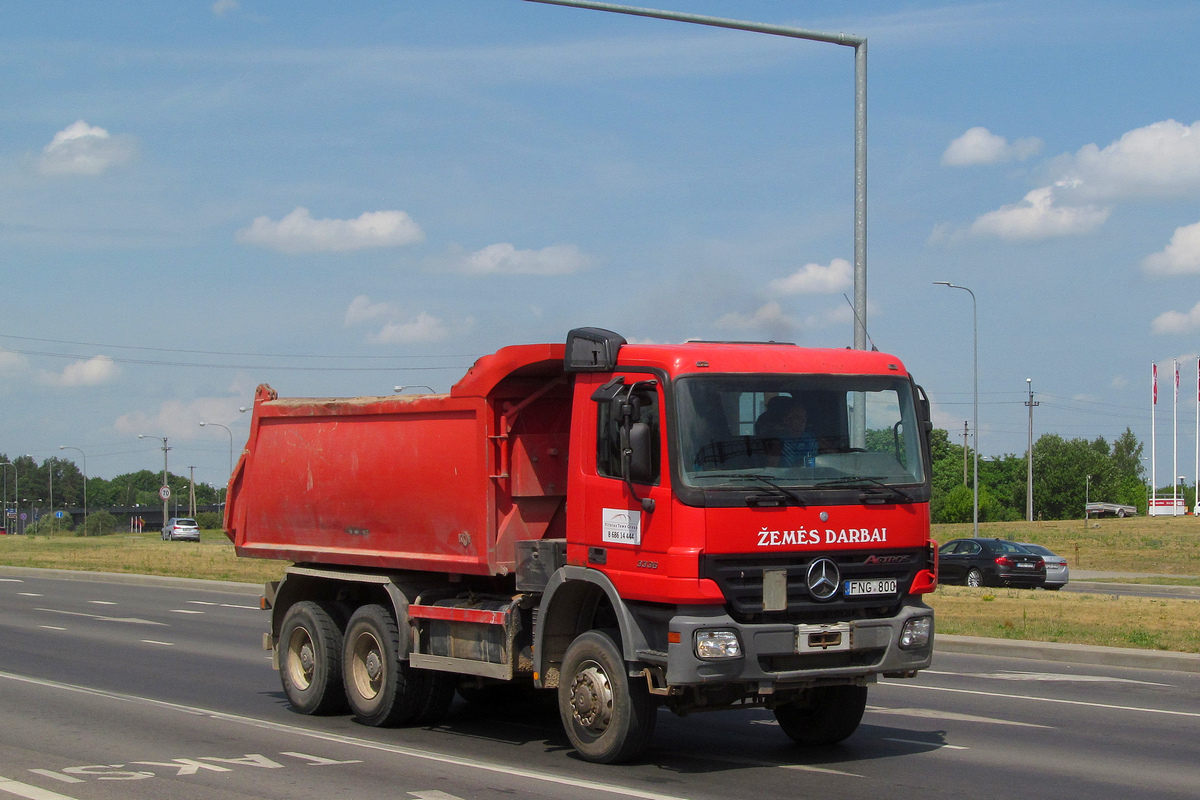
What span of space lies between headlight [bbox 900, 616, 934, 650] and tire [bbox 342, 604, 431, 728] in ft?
13.5

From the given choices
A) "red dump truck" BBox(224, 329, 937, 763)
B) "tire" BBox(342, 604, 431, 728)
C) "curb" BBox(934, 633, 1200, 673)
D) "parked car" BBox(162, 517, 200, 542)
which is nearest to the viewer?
"red dump truck" BBox(224, 329, 937, 763)

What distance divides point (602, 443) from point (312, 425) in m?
3.80

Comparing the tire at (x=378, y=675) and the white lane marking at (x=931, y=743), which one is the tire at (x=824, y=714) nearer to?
the white lane marking at (x=931, y=743)

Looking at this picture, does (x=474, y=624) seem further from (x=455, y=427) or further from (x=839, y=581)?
(x=839, y=581)

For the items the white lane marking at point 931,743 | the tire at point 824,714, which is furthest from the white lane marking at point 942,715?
the tire at point 824,714

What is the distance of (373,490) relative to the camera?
36.1 ft

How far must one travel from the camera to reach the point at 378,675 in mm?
11039

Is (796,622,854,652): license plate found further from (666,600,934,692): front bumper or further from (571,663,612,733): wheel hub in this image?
(571,663,612,733): wheel hub

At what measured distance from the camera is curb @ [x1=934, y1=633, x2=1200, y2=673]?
49.8 feet

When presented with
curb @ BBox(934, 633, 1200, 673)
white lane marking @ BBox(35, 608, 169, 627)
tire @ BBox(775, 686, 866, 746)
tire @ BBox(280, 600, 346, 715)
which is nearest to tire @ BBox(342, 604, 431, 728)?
tire @ BBox(280, 600, 346, 715)

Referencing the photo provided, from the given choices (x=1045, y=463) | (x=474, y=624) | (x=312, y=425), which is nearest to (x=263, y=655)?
(x=312, y=425)

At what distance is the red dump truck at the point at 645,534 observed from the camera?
833 cm

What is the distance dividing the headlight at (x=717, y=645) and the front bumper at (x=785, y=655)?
3cm

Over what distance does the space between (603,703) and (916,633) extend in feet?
7.12
